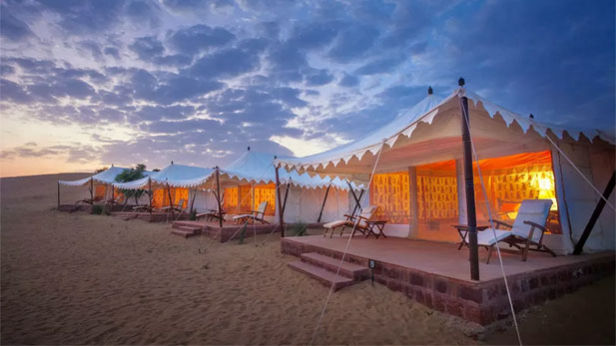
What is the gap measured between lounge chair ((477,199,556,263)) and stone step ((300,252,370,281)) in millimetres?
1555

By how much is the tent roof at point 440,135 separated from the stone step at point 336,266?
1.59 metres

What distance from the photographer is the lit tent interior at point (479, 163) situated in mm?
3411

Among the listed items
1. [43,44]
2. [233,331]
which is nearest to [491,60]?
[233,331]

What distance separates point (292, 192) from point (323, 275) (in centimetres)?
805

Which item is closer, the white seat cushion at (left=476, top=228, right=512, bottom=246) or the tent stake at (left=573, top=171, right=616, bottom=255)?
the white seat cushion at (left=476, top=228, right=512, bottom=246)

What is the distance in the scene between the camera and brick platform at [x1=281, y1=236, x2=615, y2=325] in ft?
8.01

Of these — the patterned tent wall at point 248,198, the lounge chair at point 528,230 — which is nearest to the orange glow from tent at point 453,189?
the lounge chair at point 528,230

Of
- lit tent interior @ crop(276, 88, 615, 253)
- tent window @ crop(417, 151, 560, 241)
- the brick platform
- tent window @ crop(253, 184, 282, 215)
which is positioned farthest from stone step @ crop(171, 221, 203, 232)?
tent window @ crop(417, 151, 560, 241)

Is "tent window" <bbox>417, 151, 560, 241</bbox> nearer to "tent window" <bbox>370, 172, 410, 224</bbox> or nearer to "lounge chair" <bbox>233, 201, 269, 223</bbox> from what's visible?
"tent window" <bbox>370, 172, 410, 224</bbox>

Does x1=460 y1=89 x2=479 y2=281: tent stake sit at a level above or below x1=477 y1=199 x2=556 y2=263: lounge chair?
above

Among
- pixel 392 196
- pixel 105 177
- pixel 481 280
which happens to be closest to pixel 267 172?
pixel 392 196

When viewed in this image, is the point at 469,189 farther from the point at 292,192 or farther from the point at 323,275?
the point at 292,192

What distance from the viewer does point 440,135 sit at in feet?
12.5

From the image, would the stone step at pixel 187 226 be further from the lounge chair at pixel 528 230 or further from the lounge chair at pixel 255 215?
the lounge chair at pixel 528 230
